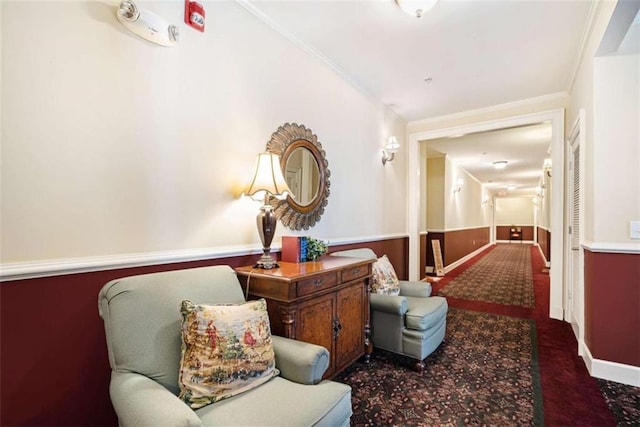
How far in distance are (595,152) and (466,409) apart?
2.12 m

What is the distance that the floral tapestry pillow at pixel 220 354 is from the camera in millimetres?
1269

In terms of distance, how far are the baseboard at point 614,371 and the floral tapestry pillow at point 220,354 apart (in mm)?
2501

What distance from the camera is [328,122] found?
3131mm

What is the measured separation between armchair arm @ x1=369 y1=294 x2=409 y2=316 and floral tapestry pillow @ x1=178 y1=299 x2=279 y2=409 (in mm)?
1314

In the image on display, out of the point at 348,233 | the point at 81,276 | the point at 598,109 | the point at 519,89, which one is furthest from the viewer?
the point at 519,89

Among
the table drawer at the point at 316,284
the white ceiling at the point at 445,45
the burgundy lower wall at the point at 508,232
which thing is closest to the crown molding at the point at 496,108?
the white ceiling at the point at 445,45

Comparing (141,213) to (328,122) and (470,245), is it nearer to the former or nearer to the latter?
(328,122)

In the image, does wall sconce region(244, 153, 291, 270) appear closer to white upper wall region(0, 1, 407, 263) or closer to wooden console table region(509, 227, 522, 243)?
white upper wall region(0, 1, 407, 263)

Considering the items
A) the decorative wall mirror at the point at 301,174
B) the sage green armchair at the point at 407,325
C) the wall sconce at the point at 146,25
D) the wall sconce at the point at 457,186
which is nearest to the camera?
the wall sconce at the point at 146,25

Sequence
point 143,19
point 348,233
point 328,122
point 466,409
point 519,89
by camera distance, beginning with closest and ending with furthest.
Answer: point 143,19, point 466,409, point 328,122, point 348,233, point 519,89

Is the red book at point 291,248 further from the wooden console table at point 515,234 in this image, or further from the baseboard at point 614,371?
the wooden console table at point 515,234

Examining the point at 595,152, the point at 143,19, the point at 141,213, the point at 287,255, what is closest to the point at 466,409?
the point at 287,255

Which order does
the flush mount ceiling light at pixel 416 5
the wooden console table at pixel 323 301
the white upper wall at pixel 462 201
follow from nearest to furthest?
the wooden console table at pixel 323 301
the flush mount ceiling light at pixel 416 5
the white upper wall at pixel 462 201

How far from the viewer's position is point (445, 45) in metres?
2.75
